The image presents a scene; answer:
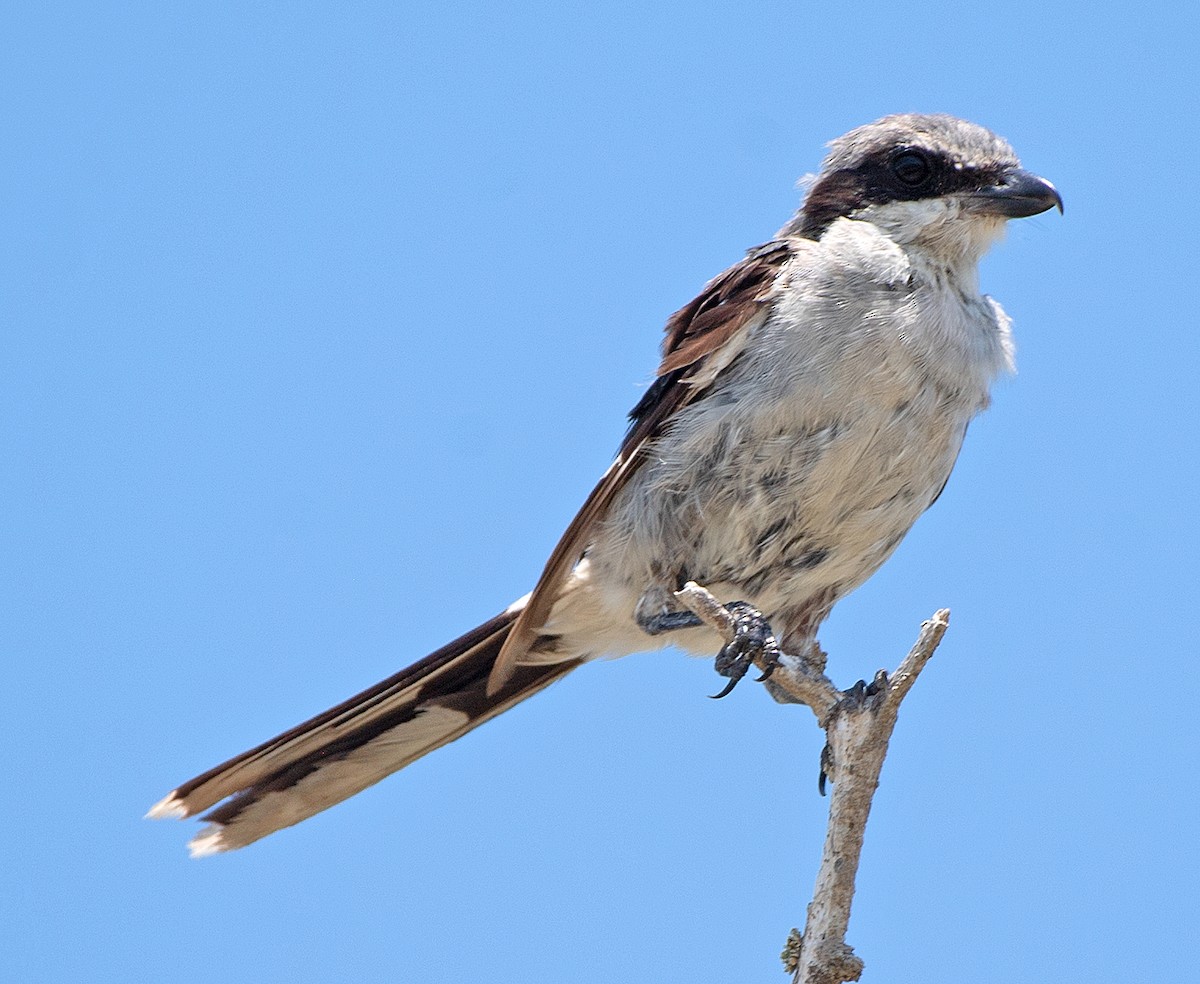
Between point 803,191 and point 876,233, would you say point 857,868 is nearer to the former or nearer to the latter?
point 876,233

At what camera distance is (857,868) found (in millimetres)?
3232

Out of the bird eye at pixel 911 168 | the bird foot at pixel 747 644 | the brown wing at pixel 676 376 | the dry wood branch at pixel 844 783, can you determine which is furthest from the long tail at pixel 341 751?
the bird eye at pixel 911 168

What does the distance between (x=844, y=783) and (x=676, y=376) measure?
1691 millimetres

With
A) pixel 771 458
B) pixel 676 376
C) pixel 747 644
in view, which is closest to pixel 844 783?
pixel 747 644

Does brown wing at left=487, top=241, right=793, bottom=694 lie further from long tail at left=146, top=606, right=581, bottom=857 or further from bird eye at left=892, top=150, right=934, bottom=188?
bird eye at left=892, top=150, right=934, bottom=188

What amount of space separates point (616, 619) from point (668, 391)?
0.82m

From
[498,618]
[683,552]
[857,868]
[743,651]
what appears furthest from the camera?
[498,618]

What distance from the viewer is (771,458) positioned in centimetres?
429

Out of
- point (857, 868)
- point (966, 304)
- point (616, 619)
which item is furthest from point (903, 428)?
point (857, 868)

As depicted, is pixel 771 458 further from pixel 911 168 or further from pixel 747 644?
pixel 911 168

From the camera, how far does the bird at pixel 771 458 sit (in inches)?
168

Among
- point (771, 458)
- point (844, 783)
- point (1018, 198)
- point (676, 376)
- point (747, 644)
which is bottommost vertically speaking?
point (844, 783)

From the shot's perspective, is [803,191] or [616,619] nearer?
[616,619]

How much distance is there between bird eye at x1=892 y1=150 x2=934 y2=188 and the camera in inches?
189
